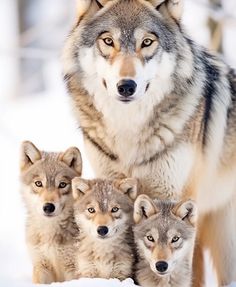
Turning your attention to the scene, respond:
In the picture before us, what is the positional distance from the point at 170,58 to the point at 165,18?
0.31 m

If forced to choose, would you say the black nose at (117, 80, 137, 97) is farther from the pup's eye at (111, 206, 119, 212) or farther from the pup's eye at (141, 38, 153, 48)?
the pup's eye at (111, 206, 119, 212)

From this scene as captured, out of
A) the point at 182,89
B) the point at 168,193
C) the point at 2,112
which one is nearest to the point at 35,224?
the point at 168,193

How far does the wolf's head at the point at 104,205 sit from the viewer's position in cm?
709

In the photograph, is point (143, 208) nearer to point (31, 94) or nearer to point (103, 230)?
point (103, 230)

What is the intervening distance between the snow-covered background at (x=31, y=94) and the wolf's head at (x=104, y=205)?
1.55ft

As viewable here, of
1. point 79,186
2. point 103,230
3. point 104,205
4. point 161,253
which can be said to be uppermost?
point 79,186

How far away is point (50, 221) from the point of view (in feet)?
24.5

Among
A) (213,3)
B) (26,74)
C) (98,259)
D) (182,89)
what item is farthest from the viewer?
(26,74)

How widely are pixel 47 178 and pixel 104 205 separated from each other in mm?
541

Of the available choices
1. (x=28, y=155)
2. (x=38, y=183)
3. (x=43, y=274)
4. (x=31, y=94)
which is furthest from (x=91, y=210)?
(x=31, y=94)

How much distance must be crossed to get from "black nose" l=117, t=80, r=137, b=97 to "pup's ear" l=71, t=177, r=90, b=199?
695 millimetres

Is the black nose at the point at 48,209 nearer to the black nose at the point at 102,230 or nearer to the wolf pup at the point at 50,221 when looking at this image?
the wolf pup at the point at 50,221

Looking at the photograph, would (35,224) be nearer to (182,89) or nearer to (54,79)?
(182,89)

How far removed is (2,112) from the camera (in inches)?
676
